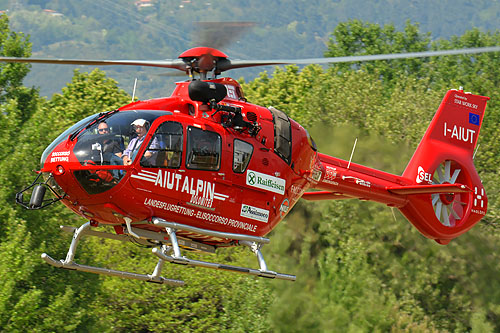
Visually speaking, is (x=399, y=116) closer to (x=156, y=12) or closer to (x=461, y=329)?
(x=461, y=329)

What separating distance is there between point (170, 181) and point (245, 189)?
4.85ft

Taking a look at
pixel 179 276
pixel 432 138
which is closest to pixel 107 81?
pixel 179 276

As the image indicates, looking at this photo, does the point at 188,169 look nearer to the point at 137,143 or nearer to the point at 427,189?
the point at 137,143

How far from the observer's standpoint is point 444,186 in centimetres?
1569

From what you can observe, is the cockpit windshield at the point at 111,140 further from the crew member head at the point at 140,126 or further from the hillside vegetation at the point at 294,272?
the hillside vegetation at the point at 294,272

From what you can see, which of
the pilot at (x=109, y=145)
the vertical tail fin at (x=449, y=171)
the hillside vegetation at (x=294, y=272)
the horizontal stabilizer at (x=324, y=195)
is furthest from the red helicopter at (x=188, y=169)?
the hillside vegetation at (x=294, y=272)

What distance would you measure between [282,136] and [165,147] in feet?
8.17

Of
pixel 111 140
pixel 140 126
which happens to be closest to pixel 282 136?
pixel 140 126

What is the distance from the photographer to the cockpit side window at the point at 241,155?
13.0 metres

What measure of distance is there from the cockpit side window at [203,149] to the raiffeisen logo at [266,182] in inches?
30.4

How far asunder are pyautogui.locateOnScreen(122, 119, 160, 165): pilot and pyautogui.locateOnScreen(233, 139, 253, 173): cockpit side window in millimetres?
1477

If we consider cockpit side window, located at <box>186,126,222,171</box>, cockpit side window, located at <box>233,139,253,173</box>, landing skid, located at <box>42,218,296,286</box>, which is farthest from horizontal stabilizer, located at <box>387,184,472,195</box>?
cockpit side window, located at <box>186,126,222,171</box>

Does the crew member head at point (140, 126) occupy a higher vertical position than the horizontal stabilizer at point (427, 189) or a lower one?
higher

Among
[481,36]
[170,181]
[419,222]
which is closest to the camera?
[170,181]
